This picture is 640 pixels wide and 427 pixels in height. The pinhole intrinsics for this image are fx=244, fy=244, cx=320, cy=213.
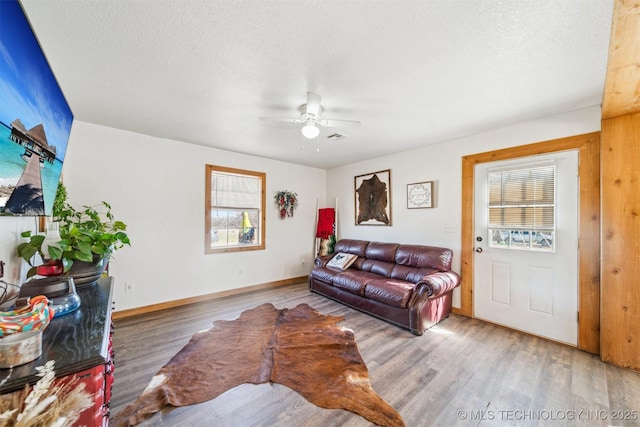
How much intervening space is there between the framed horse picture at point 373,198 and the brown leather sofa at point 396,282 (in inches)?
21.3

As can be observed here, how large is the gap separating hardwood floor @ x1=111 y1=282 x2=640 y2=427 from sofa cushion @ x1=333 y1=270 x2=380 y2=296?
0.55 m

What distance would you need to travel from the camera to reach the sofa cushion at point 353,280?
Result: 11.2 feet

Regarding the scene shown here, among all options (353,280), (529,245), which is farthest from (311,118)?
(529,245)

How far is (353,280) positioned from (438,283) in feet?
3.70

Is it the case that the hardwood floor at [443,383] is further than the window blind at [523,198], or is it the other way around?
the window blind at [523,198]

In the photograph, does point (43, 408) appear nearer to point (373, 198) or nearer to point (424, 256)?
point (424, 256)

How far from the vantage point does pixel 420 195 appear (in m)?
3.90

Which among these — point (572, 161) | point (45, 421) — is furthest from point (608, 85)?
point (45, 421)

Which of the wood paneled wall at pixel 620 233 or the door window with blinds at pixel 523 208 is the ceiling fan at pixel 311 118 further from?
the wood paneled wall at pixel 620 233

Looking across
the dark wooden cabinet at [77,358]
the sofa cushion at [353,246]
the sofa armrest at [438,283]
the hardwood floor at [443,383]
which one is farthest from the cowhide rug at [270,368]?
the sofa cushion at [353,246]

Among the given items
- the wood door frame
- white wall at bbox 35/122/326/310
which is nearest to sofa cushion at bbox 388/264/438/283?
the wood door frame

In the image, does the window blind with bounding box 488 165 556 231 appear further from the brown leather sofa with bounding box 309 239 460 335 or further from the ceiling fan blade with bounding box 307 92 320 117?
the ceiling fan blade with bounding box 307 92 320 117

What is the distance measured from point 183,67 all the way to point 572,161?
383 cm

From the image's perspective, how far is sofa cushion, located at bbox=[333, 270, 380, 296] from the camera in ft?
11.2
